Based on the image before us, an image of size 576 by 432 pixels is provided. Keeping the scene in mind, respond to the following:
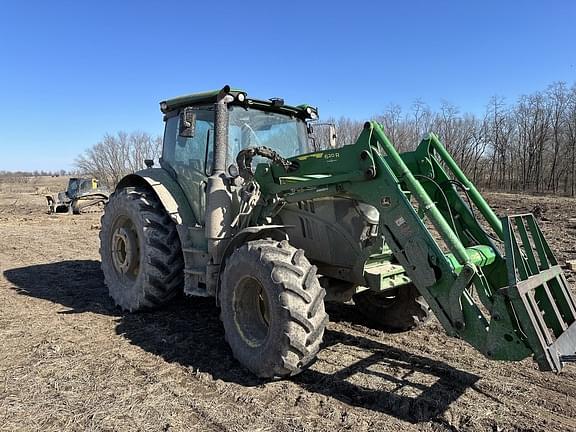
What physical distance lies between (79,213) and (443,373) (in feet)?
67.6

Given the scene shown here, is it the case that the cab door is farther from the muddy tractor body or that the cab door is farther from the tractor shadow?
the muddy tractor body

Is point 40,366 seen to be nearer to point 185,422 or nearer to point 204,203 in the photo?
point 185,422

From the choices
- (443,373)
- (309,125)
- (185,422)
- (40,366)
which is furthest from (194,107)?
(443,373)

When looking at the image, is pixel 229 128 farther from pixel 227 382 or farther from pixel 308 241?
pixel 227 382

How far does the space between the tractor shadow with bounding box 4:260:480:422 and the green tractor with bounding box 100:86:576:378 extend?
0.82ft

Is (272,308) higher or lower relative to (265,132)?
lower

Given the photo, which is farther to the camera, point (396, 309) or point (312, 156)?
point (396, 309)

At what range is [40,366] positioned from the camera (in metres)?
4.30

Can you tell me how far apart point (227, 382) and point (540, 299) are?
8.48 feet

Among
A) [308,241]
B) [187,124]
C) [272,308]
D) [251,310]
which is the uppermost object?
[187,124]

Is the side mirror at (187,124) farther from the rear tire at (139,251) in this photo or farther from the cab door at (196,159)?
the rear tire at (139,251)

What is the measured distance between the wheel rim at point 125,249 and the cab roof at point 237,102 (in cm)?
161

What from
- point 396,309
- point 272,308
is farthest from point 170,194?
point 396,309

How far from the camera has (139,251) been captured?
6035 millimetres
